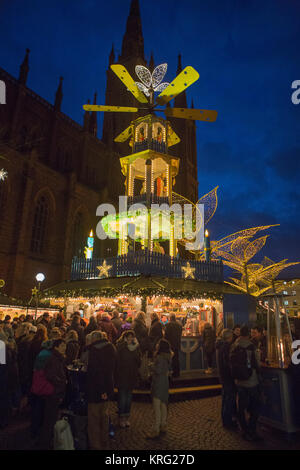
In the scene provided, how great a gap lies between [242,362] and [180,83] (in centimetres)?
1585

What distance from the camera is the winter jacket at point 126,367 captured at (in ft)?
20.1

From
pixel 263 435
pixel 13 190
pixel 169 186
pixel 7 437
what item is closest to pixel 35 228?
pixel 13 190

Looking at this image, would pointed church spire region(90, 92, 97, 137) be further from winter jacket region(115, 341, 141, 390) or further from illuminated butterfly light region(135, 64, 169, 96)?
winter jacket region(115, 341, 141, 390)

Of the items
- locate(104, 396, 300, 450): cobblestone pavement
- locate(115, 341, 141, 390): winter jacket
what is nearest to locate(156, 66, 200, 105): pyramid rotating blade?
locate(115, 341, 141, 390): winter jacket

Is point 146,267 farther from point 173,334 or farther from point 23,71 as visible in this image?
point 23,71

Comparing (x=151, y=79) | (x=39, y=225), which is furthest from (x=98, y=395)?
(x=39, y=225)

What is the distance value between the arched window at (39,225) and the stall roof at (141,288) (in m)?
15.0

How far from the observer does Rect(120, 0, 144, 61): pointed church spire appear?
173ft

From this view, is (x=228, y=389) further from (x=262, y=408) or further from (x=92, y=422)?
(x=92, y=422)

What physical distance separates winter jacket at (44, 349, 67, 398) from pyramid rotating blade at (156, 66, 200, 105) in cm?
1586

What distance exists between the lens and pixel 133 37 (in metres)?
54.8

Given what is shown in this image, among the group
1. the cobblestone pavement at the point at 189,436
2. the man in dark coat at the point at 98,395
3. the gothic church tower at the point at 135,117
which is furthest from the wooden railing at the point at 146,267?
the gothic church tower at the point at 135,117

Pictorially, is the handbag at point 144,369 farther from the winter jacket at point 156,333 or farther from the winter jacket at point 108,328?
the winter jacket at point 108,328
